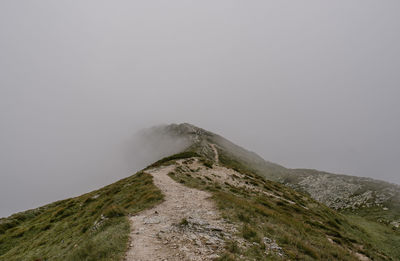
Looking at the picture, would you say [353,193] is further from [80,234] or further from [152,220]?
[80,234]

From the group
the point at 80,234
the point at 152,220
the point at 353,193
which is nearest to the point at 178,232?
the point at 152,220

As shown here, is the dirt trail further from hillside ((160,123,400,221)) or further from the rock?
hillside ((160,123,400,221))

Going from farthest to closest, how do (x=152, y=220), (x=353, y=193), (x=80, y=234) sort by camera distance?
1. (x=353, y=193)
2. (x=80, y=234)
3. (x=152, y=220)

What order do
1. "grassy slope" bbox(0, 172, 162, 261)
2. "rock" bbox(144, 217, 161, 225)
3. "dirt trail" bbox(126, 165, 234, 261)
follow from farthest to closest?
"rock" bbox(144, 217, 161, 225) → "grassy slope" bbox(0, 172, 162, 261) → "dirt trail" bbox(126, 165, 234, 261)

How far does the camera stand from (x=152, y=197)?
15.9m

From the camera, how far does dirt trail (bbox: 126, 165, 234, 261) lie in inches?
307

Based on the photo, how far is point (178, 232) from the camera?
974 centimetres

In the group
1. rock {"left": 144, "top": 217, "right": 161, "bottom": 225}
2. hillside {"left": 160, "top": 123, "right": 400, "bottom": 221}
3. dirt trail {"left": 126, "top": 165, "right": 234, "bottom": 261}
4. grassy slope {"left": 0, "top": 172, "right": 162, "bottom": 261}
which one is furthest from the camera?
hillside {"left": 160, "top": 123, "right": 400, "bottom": 221}

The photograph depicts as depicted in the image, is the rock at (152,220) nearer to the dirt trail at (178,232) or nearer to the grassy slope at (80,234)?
the dirt trail at (178,232)

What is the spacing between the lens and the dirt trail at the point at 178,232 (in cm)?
779

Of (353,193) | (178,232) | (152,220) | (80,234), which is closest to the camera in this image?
(178,232)

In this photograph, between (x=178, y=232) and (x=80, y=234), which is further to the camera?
(x=80, y=234)

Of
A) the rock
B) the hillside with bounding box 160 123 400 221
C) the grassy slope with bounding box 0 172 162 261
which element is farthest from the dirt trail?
the hillside with bounding box 160 123 400 221

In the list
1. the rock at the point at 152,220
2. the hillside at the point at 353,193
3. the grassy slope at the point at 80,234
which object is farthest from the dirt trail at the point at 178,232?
the hillside at the point at 353,193
